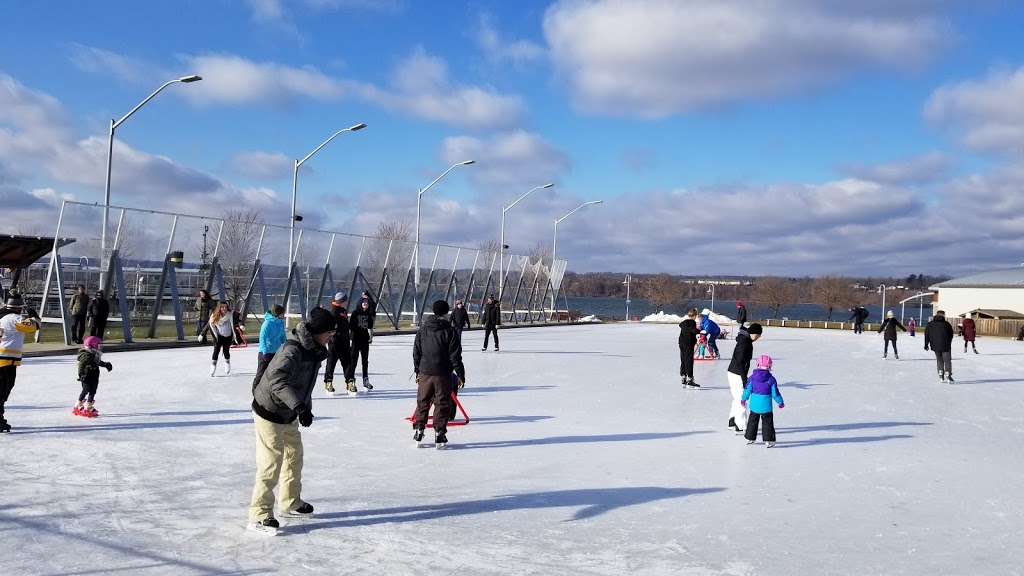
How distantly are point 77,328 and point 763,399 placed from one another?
17098 millimetres

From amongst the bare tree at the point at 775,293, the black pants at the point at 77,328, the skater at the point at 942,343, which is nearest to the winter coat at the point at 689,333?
the skater at the point at 942,343

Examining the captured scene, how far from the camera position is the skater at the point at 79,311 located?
19469 mm

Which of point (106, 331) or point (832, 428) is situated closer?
point (832, 428)

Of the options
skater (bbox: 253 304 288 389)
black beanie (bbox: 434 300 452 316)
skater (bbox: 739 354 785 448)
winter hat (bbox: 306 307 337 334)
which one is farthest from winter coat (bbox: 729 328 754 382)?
winter hat (bbox: 306 307 337 334)

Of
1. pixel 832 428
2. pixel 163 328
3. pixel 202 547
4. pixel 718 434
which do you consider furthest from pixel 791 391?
pixel 163 328

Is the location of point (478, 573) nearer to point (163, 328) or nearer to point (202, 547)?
Answer: point (202, 547)

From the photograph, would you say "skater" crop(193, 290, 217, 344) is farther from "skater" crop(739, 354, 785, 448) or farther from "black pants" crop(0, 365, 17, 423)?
"skater" crop(739, 354, 785, 448)

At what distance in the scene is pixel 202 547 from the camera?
5.41 m

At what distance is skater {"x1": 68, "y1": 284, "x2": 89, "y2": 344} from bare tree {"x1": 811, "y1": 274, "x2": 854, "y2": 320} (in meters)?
103

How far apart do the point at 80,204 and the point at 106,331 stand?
3511 millimetres

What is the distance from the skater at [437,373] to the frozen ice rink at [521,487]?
1.10ft

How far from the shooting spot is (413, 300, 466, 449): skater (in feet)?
30.1

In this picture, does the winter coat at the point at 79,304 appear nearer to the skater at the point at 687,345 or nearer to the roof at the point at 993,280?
the skater at the point at 687,345

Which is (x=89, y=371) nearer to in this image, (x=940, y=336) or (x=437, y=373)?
(x=437, y=373)
